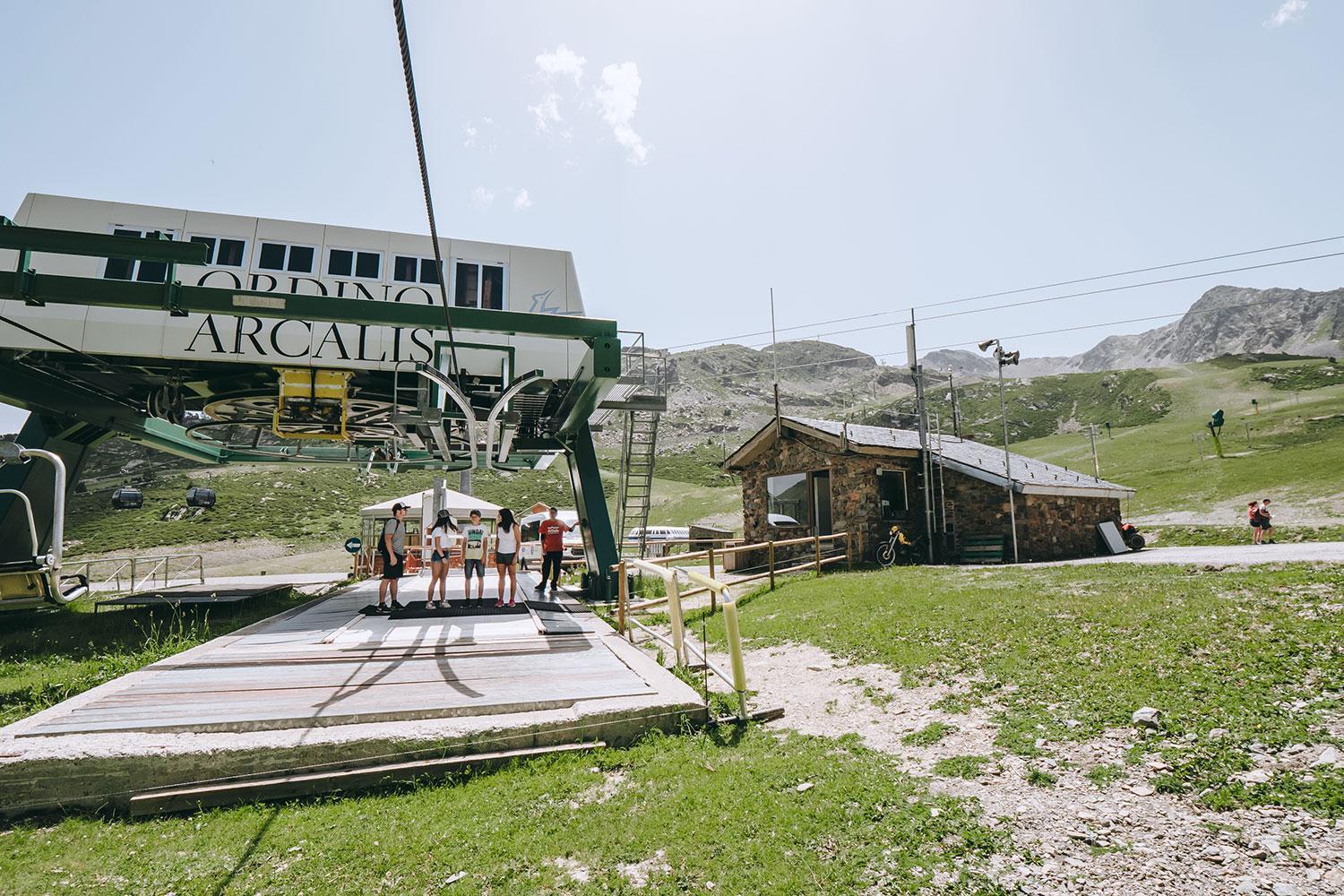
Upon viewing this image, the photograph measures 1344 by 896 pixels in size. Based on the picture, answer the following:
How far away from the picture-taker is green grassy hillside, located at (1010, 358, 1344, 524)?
30.1 m

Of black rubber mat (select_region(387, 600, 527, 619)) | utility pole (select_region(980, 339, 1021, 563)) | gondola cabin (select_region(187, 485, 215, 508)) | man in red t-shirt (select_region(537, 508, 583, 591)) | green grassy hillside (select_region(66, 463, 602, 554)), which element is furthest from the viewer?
green grassy hillside (select_region(66, 463, 602, 554))

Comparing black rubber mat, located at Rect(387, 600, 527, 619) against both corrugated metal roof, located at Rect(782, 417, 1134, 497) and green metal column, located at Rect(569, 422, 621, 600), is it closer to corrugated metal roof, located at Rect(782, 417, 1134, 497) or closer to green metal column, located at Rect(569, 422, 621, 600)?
green metal column, located at Rect(569, 422, 621, 600)

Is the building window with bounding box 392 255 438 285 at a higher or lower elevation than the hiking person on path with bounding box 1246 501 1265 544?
higher

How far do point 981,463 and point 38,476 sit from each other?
25.2m

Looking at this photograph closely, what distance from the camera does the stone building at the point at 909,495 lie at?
63.9ft

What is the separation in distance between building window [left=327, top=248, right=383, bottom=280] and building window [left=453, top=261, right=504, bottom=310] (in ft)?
5.21

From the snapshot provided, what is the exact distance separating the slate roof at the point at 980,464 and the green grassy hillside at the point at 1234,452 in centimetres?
955

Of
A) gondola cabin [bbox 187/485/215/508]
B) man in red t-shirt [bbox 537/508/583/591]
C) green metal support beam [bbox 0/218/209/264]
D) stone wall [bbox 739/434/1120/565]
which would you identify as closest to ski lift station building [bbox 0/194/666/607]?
man in red t-shirt [bbox 537/508/583/591]

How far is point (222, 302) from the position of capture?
27.6 ft

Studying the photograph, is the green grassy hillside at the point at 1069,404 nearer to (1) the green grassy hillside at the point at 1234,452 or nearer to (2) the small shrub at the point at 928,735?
(1) the green grassy hillside at the point at 1234,452

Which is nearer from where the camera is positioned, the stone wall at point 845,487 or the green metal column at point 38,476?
the green metal column at point 38,476

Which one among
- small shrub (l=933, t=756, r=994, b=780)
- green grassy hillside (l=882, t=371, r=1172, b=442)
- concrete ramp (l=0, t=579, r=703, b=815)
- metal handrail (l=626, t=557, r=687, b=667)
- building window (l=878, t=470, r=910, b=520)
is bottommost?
small shrub (l=933, t=756, r=994, b=780)

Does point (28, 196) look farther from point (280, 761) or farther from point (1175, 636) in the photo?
point (1175, 636)

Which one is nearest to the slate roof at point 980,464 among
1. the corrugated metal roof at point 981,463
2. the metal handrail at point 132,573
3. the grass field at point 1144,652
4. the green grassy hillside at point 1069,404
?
the corrugated metal roof at point 981,463
